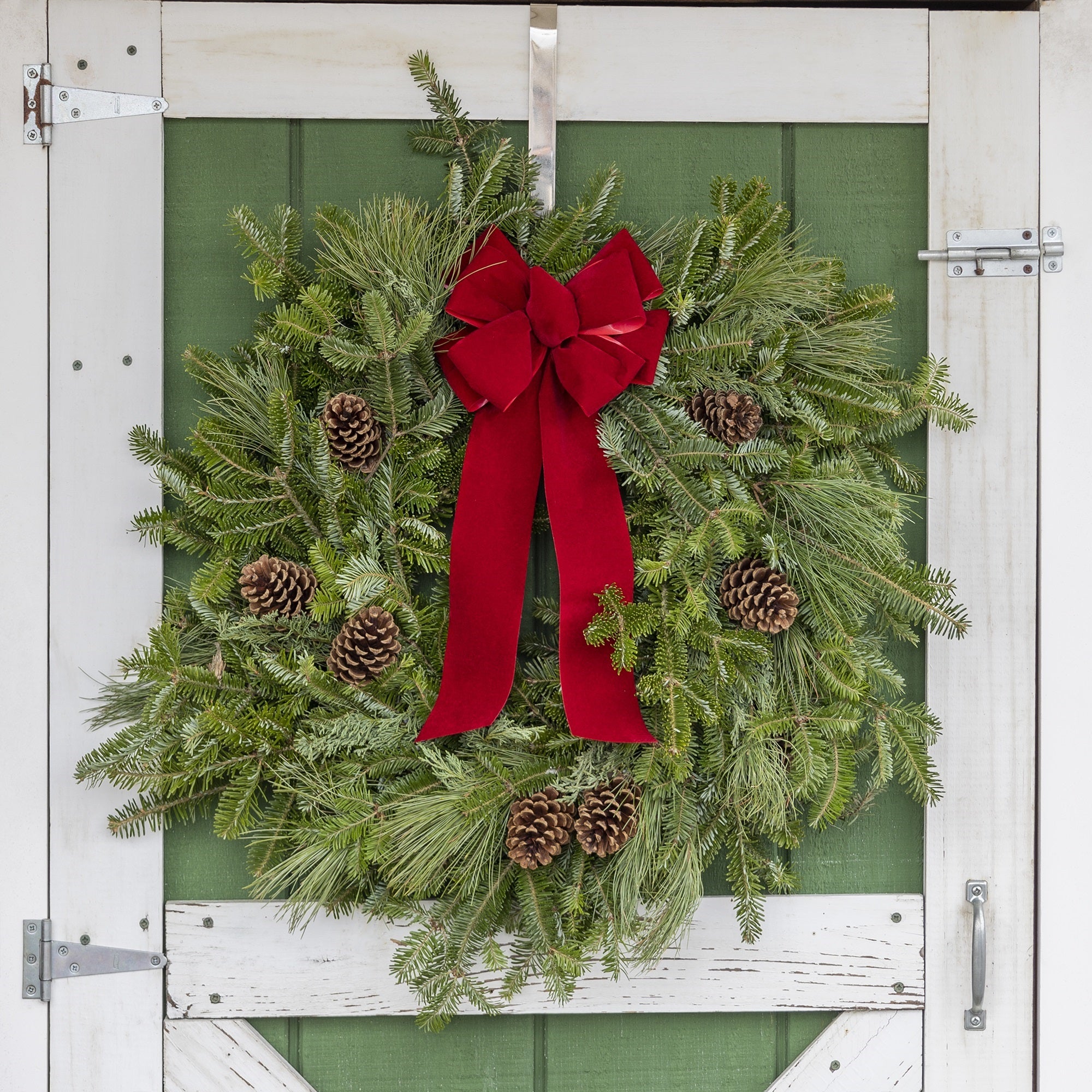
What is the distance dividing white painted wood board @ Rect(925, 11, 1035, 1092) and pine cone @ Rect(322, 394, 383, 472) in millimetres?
636

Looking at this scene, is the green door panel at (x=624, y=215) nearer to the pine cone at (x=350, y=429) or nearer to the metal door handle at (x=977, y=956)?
the metal door handle at (x=977, y=956)

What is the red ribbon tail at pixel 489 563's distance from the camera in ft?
2.87

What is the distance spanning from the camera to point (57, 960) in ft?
3.17

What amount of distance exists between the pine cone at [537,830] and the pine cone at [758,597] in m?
0.27

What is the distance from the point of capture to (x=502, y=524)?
898 mm

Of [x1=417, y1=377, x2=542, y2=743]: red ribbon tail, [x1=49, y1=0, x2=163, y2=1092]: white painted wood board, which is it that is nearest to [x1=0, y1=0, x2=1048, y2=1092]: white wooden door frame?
[x1=49, y1=0, x2=163, y2=1092]: white painted wood board

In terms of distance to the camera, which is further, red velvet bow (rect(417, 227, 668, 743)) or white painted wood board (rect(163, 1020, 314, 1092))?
white painted wood board (rect(163, 1020, 314, 1092))

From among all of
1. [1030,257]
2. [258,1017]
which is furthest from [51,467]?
[1030,257]

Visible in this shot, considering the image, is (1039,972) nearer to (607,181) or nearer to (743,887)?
(743,887)

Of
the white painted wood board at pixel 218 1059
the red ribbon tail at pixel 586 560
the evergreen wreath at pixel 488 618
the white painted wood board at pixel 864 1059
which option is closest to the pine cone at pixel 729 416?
the evergreen wreath at pixel 488 618

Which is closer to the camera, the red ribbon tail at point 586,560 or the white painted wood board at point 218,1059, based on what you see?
the red ribbon tail at point 586,560

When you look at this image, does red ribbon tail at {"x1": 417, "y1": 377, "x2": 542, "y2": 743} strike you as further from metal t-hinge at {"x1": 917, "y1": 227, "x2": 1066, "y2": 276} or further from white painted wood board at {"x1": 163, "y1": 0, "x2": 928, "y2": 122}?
metal t-hinge at {"x1": 917, "y1": 227, "x2": 1066, "y2": 276}

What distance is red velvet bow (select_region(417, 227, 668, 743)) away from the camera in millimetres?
871

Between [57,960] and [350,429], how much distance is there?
0.68m
